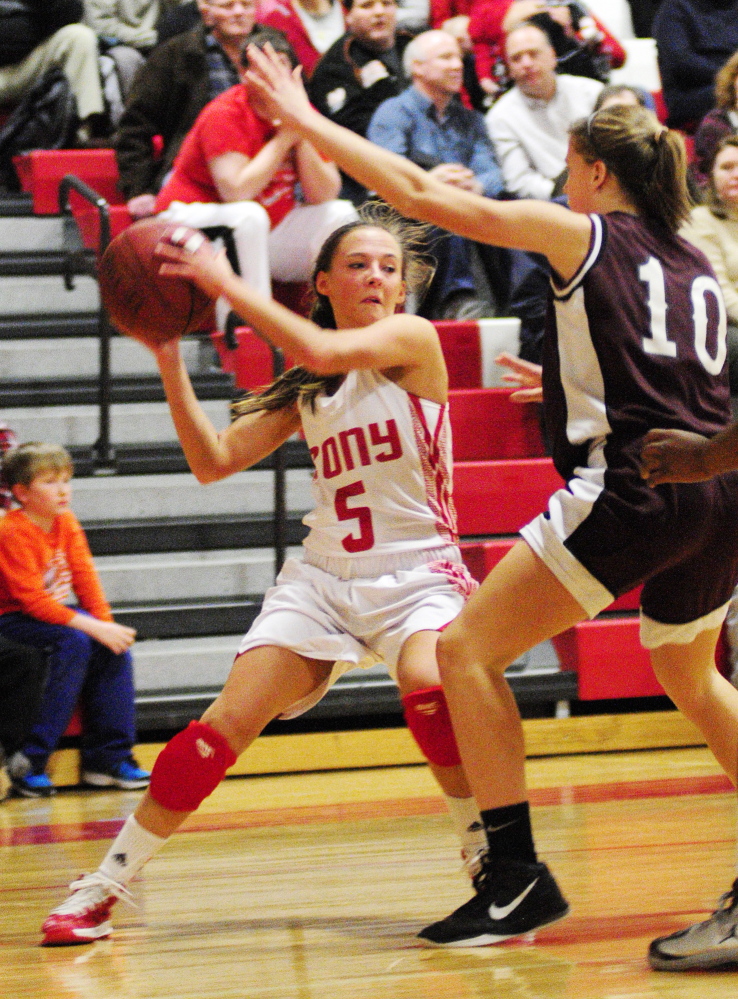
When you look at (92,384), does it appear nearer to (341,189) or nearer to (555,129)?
(341,189)

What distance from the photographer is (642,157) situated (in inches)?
103

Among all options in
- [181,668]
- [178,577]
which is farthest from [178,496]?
[181,668]

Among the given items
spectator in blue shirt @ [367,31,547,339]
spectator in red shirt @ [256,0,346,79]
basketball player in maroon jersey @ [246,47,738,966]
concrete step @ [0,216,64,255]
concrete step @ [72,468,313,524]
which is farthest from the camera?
spectator in red shirt @ [256,0,346,79]

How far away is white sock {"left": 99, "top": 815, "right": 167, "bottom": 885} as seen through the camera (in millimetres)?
2850

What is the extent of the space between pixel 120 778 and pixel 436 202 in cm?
286

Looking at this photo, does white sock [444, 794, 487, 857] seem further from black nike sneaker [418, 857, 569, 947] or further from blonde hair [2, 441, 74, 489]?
blonde hair [2, 441, 74, 489]

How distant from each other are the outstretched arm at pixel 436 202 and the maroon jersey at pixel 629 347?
0.07m

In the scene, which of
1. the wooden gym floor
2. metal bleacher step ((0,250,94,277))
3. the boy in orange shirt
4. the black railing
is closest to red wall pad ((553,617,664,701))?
the wooden gym floor

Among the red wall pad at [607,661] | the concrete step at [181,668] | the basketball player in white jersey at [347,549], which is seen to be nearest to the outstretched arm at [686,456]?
the basketball player in white jersey at [347,549]

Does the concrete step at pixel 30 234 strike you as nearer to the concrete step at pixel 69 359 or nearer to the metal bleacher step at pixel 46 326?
the metal bleacher step at pixel 46 326

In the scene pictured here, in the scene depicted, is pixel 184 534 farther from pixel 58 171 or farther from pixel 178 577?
pixel 58 171

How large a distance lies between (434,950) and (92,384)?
3.92 metres

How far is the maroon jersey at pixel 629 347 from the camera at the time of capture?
8.19 ft

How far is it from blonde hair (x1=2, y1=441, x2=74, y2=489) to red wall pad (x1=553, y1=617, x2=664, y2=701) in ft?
6.31
